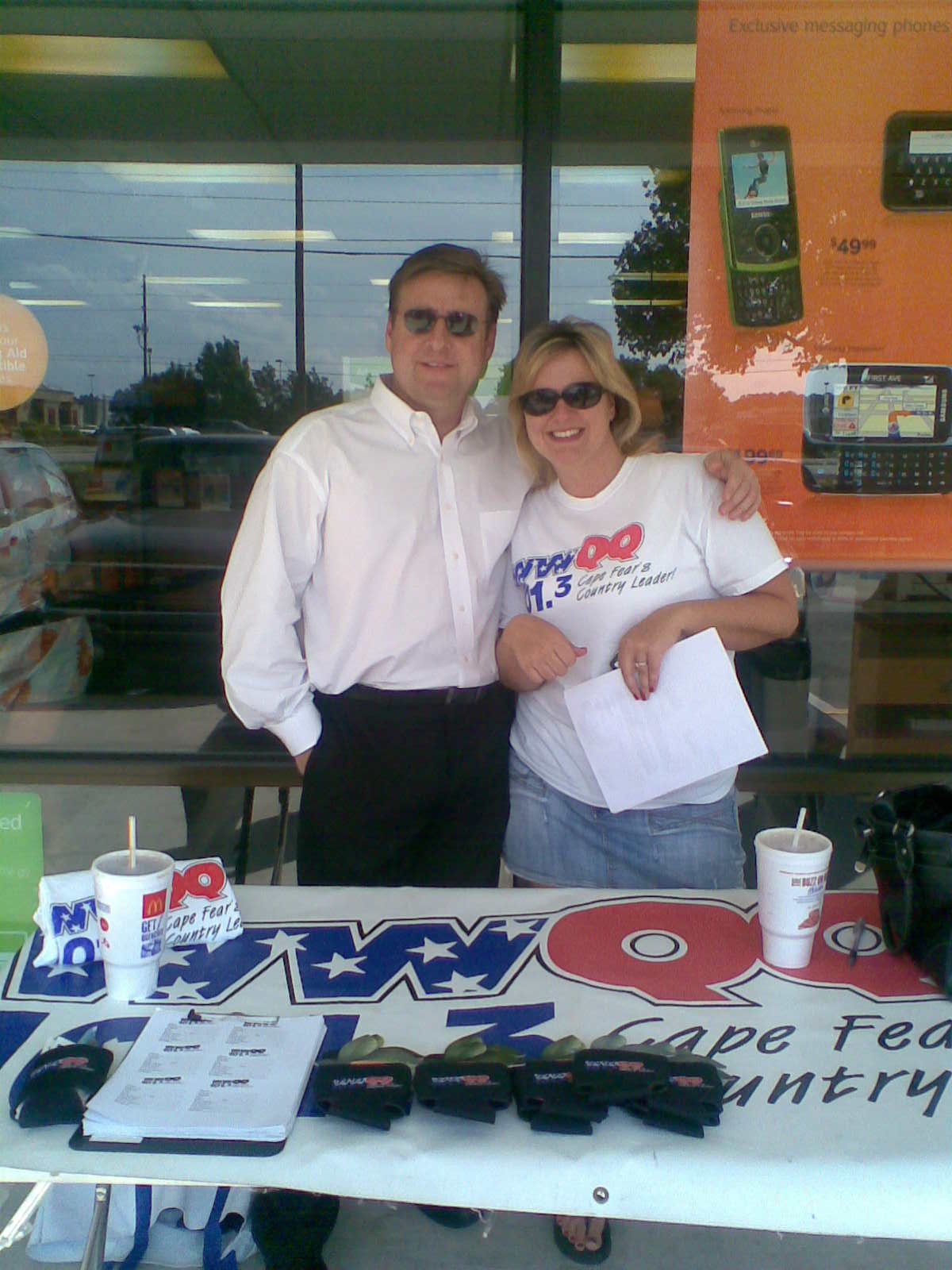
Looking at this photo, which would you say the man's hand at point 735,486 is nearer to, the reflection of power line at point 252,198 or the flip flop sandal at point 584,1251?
the flip flop sandal at point 584,1251

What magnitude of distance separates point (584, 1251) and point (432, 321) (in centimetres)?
184

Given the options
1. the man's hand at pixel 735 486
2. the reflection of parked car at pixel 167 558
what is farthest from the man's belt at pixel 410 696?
the reflection of parked car at pixel 167 558

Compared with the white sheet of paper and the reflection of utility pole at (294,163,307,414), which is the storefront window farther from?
the white sheet of paper

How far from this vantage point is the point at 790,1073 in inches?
47.4

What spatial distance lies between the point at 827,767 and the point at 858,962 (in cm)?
220

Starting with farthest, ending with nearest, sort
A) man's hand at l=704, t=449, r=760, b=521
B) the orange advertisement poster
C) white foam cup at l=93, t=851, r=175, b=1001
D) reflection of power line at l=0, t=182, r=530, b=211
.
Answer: reflection of power line at l=0, t=182, r=530, b=211
the orange advertisement poster
man's hand at l=704, t=449, r=760, b=521
white foam cup at l=93, t=851, r=175, b=1001

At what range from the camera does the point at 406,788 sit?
2.04 m

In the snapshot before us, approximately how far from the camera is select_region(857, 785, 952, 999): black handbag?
4.50 feet

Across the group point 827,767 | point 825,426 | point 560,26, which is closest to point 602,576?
point 825,426

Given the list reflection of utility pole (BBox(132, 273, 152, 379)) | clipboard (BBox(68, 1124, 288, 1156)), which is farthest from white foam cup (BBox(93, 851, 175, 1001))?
reflection of utility pole (BBox(132, 273, 152, 379))

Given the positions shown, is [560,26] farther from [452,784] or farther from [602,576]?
[452,784]

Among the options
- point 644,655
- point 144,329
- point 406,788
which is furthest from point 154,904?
point 144,329

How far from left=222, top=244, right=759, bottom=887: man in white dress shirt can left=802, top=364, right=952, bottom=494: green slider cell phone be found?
4.39 feet

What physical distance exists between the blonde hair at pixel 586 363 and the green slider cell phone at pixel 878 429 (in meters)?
1.33
